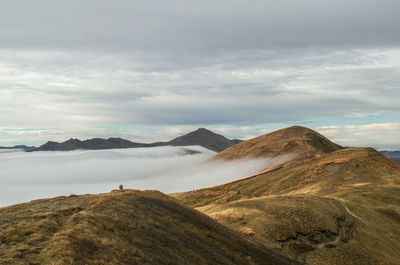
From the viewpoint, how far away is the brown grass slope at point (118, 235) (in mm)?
20591

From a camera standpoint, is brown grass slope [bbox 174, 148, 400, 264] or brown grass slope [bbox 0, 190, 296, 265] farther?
brown grass slope [bbox 174, 148, 400, 264]

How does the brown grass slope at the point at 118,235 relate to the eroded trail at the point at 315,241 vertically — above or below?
above

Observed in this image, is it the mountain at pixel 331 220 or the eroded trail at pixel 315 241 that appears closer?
the eroded trail at pixel 315 241

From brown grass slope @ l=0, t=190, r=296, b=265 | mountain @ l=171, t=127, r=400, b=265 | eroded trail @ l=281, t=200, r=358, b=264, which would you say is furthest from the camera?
mountain @ l=171, t=127, r=400, b=265

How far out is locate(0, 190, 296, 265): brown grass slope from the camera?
2059cm

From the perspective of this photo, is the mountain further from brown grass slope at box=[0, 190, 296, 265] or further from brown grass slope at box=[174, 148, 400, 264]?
brown grass slope at box=[0, 190, 296, 265]

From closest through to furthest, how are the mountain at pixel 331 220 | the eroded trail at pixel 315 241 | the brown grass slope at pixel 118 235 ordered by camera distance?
the brown grass slope at pixel 118 235 < the eroded trail at pixel 315 241 < the mountain at pixel 331 220

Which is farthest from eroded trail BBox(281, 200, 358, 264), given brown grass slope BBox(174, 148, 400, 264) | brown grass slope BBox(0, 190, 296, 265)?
brown grass slope BBox(0, 190, 296, 265)

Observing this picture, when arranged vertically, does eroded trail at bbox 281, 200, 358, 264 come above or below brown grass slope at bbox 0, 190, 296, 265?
below

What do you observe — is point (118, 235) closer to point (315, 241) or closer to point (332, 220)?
point (315, 241)

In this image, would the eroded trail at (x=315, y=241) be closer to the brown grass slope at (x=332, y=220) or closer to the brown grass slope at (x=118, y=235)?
the brown grass slope at (x=332, y=220)

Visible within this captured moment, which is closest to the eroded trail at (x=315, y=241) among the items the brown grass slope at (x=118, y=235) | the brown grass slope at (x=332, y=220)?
the brown grass slope at (x=332, y=220)

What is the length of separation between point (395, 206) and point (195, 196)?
3436 inches

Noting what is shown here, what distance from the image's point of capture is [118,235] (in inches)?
995
